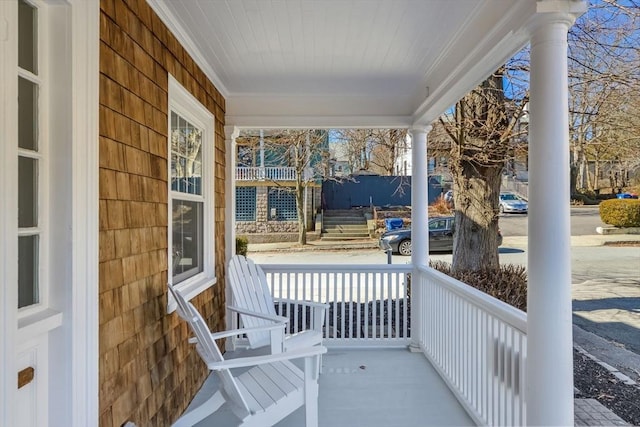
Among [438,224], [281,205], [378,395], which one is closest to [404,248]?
[438,224]

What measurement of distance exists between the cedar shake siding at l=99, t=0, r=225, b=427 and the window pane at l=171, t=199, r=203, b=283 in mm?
398

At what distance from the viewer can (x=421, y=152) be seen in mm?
4430

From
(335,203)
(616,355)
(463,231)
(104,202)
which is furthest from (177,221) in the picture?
(335,203)

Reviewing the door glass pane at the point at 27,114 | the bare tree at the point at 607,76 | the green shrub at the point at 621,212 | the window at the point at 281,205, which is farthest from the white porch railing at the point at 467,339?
the green shrub at the point at 621,212

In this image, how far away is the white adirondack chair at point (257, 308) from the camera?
10.3 ft

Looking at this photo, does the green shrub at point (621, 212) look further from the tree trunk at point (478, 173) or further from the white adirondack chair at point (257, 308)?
the white adirondack chair at point (257, 308)

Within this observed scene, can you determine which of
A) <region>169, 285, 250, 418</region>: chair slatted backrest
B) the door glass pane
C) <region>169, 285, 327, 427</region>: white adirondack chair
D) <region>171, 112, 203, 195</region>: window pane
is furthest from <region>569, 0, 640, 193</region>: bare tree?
the door glass pane

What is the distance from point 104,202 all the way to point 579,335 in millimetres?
5060

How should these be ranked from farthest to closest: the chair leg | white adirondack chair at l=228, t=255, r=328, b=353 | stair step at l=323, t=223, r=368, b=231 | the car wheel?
stair step at l=323, t=223, r=368, b=231
the car wheel
white adirondack chair at l=228, t=255, r=328, b=353
the chair leg

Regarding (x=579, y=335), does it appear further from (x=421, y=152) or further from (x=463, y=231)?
(x=421, y=152)

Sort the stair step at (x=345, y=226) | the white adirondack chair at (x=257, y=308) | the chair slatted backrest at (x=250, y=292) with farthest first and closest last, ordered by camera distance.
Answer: the stair step at (x=345, y=226), the chair slatted backrest at (x=250, y=292), the white adirondack chair at (x=257, y=308)

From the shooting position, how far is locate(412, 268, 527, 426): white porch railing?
2.21 metres

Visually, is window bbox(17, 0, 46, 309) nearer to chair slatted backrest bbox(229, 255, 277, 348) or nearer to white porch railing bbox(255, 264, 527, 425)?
chair slatted backrest bbox(229, 255, 277, 348)

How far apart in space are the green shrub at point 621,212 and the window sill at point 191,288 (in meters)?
13.4
